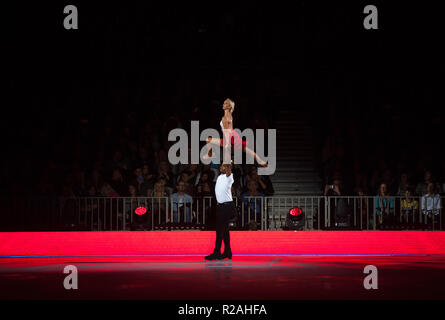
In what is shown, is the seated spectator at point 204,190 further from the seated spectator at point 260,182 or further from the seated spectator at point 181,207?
the seated spectator at point 260,182

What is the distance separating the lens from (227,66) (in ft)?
95.1

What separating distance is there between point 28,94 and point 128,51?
381cm

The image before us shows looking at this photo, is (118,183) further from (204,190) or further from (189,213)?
(189,213)

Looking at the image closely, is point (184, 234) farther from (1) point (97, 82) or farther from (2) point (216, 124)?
(1) point (97, 82)

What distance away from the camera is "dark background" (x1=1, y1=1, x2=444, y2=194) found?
88.7 ft

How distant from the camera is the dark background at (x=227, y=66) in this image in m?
27.0

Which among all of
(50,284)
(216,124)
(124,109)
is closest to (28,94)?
(124,109)

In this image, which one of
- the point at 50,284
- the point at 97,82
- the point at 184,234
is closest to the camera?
the point at 50,284

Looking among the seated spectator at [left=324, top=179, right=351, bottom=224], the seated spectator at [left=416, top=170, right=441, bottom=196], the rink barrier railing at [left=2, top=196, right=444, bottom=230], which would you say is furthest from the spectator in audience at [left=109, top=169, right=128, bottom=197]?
the seated spectator at [left=416, top=170, right=441, bottom=196]

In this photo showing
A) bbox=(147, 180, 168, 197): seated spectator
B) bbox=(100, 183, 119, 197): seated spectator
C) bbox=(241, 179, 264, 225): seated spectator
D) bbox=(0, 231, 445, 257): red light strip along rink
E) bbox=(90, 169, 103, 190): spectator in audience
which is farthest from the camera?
bbox=(90, 169, 103, 190): spectator in audience

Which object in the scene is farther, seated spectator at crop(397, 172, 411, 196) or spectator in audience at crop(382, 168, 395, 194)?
spectator in audience at crop(382, 168, 395, 194)

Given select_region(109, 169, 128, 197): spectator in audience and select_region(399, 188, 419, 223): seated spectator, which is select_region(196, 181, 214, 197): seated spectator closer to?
select_region(109, 169, 128, 197): spectator in audience

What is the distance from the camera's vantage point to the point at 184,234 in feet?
64.1
